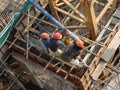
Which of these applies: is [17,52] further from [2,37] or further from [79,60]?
[79,60]

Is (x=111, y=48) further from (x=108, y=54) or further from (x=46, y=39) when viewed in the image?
(x=46, y=39)

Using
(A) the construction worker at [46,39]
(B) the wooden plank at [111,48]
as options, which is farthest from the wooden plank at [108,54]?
(A) the construction worker at [46,39]

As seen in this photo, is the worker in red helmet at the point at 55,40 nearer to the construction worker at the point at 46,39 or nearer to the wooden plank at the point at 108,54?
A: the construction worker at the point at 46,39

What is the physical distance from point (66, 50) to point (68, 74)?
1.14 m

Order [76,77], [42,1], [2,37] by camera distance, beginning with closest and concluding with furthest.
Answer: [76,77], [2,37], [42,1]

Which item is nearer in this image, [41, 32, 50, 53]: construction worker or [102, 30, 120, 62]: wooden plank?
[41, 32, 50, 53]: construction worker

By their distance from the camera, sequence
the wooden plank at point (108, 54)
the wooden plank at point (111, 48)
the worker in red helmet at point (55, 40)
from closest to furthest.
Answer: the worker in red helmet at point (55, 40) < the wooden plank at point (108, 54) < the wooden plank at point (111, 48)

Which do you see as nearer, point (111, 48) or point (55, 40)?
point (55, 40)

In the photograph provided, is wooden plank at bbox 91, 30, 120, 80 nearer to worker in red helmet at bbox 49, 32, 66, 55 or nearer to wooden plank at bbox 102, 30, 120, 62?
wooden plank at bbox 102, 30, 120, 62

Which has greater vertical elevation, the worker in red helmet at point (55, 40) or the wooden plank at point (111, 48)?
the wooden plank at point (111, 48)

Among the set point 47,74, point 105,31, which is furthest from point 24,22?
point 105,31

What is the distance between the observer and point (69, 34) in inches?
634

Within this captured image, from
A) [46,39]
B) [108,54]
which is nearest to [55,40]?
[46,39]

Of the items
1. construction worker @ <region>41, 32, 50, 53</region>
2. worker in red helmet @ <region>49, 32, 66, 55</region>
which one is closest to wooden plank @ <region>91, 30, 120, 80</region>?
worker in red helmet @ <region>49, 32, 66, 55</region>
